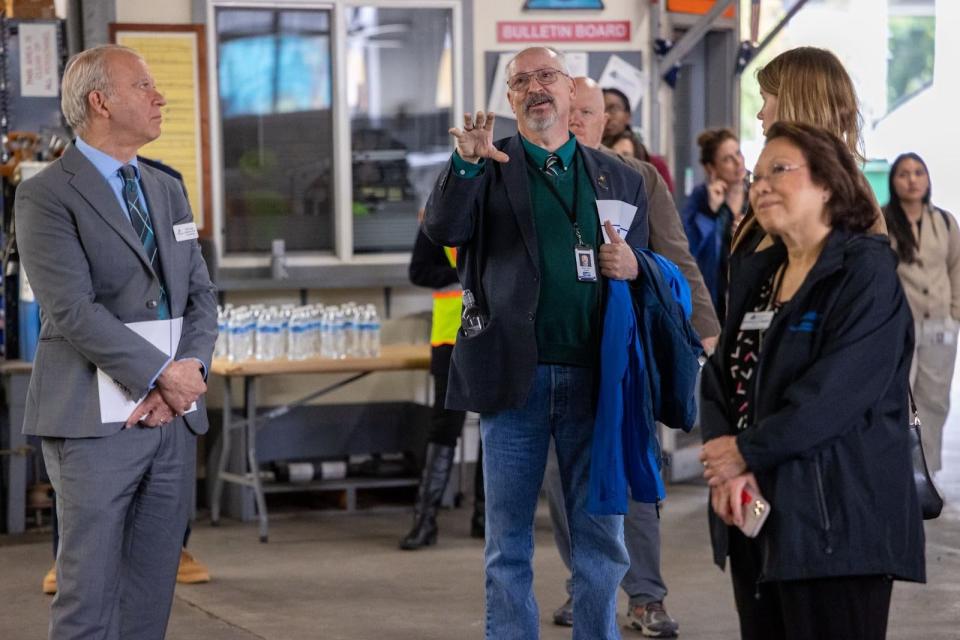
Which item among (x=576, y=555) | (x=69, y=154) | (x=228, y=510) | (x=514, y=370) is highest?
(x=69, y=154)

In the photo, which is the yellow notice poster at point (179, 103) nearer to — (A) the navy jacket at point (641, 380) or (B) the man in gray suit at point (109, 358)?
(B) the man in gray suit at point (109, 358)

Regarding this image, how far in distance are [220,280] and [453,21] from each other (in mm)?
1719

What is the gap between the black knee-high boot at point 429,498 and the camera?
6.29m

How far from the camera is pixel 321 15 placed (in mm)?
7297

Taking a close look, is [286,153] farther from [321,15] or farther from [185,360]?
[185,360]

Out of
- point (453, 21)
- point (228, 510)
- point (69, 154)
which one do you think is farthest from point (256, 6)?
point (69, 154)

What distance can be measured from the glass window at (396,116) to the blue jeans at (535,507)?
12.5 ft

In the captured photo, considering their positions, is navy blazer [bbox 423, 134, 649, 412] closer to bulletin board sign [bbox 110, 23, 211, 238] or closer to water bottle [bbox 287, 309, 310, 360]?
water bottle [bbox 287, 309, 310, 360]

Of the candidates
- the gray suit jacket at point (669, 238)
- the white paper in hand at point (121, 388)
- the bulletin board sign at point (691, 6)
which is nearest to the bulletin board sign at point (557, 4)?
the bulletin board sign at point (691, 6)

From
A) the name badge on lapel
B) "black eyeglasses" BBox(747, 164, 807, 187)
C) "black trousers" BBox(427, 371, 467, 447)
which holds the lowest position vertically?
"black trousers" BBox(427, 371, 467, 447)

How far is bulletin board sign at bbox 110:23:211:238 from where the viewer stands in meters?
7.03

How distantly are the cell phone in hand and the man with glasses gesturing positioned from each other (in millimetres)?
991

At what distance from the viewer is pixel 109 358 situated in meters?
3.40

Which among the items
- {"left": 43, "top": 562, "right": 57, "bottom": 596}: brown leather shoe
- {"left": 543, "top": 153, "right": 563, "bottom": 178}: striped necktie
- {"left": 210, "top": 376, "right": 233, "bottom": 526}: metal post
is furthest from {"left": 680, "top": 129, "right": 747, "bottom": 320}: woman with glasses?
{"left": 543, "top": 153, "right": 563, "bottom": 178}: striped necktie
